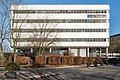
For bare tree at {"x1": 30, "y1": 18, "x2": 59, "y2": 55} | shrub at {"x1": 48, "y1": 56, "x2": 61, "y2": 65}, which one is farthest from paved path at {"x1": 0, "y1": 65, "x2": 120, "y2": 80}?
bare tree at {"x1": 30, "y1": 18, "x2": 59, "y2": 55}

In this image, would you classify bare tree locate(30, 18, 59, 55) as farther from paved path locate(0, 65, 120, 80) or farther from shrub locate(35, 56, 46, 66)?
paved path locate(0, 65, 120, 80)

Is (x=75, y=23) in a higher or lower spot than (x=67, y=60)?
higher

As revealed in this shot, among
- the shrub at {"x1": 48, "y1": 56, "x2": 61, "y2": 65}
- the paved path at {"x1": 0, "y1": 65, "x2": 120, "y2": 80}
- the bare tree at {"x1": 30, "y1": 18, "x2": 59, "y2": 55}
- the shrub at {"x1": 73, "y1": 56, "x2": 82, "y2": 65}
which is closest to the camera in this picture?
the paved path at {"x1": 0, "y1": 65, "x2": 120, "y2": 80}

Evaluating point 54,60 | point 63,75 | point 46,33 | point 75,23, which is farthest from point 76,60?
point 63,75

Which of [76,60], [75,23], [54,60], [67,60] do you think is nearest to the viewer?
[54,60]

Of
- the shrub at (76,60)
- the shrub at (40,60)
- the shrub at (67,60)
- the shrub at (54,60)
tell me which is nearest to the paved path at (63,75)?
the shrub at (40,60)

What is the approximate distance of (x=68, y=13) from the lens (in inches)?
3275

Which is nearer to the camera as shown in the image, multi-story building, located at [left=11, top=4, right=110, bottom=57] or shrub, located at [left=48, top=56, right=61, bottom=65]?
shrub, located at [left=48, top=56, right=61, bottom=65]

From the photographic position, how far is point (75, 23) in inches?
3238

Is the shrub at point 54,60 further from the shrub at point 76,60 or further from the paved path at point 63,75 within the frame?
the paved path at point 63,75

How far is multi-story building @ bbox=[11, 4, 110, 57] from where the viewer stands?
81062mm

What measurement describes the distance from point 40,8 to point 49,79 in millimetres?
63807

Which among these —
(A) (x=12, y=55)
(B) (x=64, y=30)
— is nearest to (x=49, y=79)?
(A) (x=12, y=55)

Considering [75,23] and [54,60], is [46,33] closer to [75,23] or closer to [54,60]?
[75,23]
